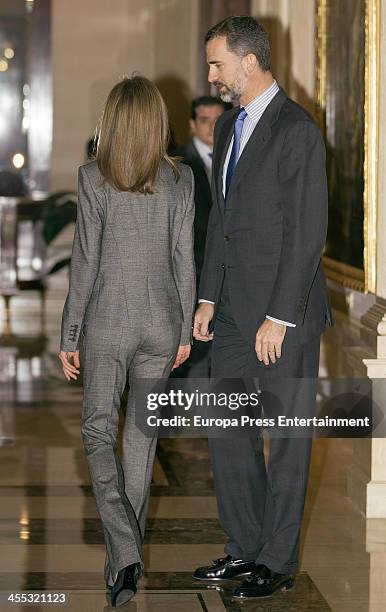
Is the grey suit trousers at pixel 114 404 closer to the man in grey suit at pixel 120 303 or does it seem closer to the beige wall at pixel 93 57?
the man in grey suit at pixel 120 303

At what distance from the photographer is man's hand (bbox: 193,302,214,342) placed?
4.44 m

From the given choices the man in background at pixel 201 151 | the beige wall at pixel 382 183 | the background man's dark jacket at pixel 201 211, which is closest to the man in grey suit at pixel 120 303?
the beige wall at pixel 382 183

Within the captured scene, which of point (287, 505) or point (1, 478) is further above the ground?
point (287, 505)

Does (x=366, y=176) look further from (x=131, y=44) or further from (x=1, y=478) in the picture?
(x=131, y=44)

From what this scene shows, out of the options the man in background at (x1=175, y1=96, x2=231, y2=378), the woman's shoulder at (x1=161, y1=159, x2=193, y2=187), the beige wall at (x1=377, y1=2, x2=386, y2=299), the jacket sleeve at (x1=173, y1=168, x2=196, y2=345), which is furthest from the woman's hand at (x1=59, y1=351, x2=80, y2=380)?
the man in background at (x1=175, y1=96, x2=231, y2=378)

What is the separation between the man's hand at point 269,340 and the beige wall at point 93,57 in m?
10.4

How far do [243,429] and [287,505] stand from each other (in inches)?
12.0

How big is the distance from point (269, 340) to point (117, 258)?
0.57 metres

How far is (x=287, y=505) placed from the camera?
427cm

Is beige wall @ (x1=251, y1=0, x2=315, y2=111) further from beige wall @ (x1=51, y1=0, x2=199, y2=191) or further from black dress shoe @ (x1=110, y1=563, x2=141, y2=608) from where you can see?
beige wall @ (x1=51, y1=0, x2=199, y2=191)

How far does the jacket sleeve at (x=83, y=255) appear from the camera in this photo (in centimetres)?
402

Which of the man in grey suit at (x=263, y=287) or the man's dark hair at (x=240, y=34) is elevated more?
the man's dark hair at (x=240, y=34)

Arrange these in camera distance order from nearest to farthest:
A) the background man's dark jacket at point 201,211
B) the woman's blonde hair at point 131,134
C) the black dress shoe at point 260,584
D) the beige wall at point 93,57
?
1. the woman's blonde hair at point 131,134
2. the black dress shoe at point 260,584
3. the background man's dark jacket at point 201,211
4. the beige wall at point 93,57

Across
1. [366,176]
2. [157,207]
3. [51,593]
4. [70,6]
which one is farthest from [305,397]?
[70,6]
